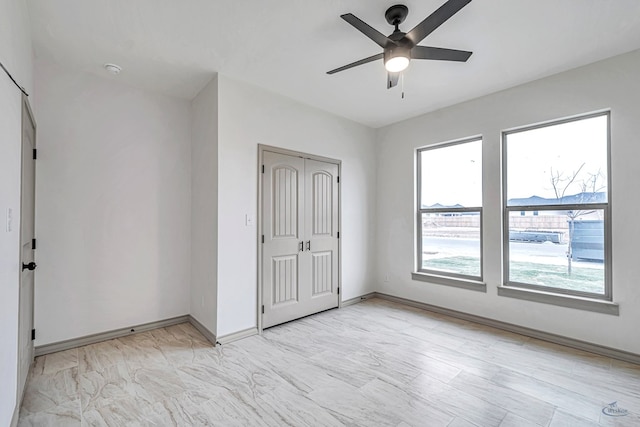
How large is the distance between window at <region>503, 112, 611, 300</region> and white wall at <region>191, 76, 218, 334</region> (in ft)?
11.4

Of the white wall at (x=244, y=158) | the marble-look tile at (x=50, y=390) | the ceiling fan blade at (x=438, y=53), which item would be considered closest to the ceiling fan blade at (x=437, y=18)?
the ceiling fan blade at (x=438, y=53)

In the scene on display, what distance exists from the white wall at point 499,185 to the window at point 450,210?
0.15 metres

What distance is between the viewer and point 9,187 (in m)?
1.71

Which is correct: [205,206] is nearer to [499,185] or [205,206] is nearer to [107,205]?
[107,205]

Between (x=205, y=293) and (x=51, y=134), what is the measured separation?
223 cm

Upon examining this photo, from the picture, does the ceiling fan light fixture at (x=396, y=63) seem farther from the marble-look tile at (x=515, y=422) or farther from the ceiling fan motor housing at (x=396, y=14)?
the marble-look tile at (x=515, y=422)

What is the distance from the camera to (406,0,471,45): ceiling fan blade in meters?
1.71

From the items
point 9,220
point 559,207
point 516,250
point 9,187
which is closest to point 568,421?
point 516,250

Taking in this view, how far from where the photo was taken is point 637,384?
234 centimetres

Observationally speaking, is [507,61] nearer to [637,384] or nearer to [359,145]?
[359,145]

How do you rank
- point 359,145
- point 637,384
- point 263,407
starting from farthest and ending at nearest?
point 359,145 < point 637,384 < point 263,407

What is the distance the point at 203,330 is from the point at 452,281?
3.24m

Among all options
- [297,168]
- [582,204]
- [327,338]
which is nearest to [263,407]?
[327,338]

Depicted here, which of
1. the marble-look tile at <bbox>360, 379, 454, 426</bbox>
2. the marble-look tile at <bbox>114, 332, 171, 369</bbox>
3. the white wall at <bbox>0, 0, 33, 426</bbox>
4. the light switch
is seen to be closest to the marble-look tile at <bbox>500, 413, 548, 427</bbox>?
the marble-look tile at <bbox>360, 379, 454, 426</bbox>
